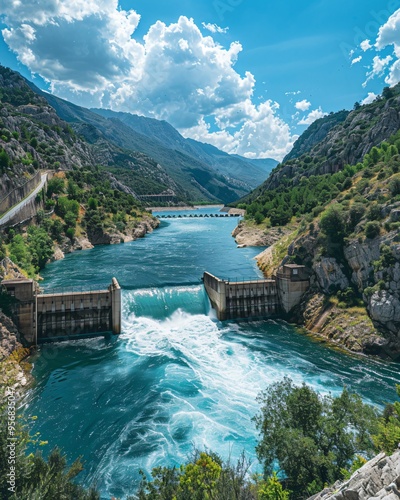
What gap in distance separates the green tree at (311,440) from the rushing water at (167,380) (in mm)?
6500

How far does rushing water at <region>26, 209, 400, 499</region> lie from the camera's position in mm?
23547

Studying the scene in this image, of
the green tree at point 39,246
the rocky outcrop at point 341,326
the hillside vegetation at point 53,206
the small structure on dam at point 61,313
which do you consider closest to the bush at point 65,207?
the hillside vegetation at point 53,206

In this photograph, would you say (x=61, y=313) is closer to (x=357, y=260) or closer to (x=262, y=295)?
(x=262, y=295)

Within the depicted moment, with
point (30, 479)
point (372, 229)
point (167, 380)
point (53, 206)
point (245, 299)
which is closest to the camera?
point (30, 479)

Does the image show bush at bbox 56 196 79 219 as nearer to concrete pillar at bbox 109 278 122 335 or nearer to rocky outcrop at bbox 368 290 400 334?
concrete pillar at bbox 109 278 122 335

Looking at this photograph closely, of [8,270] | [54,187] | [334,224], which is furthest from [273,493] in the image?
[54,187]

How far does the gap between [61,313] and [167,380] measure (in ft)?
53.0

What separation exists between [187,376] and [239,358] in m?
6.30

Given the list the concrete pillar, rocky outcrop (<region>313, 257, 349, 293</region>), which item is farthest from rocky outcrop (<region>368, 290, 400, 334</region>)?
the concrete pillar

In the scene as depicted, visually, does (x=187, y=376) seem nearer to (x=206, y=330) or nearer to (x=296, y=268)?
(x=206, y=330)

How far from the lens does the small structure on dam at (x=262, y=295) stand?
4591 centimetres

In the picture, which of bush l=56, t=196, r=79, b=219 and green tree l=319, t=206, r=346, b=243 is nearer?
green tree l=319, t=206, r=346, b=243

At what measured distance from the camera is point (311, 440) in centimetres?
1622

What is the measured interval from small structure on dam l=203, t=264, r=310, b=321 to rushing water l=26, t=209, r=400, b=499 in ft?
7.32
